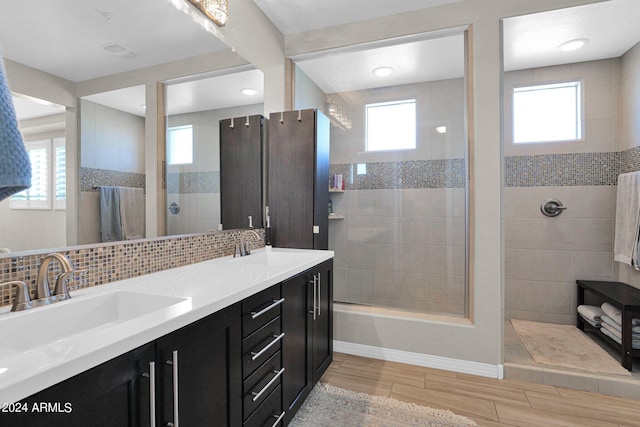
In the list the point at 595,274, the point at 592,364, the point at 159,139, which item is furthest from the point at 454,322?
the point at 159,139

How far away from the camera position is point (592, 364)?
7.27 ft

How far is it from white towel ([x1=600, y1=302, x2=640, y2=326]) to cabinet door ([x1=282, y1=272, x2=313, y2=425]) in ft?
7.16

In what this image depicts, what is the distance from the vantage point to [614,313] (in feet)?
7.79

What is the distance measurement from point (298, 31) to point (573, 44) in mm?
2272

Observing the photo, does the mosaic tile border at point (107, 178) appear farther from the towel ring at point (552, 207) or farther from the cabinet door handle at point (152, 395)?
the towel ring at point (552, 207)

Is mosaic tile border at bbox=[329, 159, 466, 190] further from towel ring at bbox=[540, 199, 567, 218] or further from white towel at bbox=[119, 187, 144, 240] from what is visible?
white towel at bbox=[119, 187, 144, 240]

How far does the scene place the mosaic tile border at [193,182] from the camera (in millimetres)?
1680

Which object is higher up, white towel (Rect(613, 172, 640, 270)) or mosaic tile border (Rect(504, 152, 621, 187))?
mosaic tile border (Rect(504, 152, 621, 187))

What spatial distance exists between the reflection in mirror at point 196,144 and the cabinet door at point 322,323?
72cm

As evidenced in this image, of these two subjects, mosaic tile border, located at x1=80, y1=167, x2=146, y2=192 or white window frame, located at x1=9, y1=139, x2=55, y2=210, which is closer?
white window frame, located at x1=9, y1=139, x2=55, y2=210

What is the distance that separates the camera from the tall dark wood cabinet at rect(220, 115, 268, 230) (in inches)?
83.4

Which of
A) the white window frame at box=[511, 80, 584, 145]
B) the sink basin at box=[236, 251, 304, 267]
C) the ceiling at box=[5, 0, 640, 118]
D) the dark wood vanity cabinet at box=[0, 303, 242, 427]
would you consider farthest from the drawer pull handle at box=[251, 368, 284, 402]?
the white window frame at box=[511, 80, 584, 145]

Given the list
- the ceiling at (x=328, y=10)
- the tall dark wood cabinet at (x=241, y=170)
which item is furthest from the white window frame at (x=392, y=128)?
the tall dark wood cabinet at (x=241, y=170)

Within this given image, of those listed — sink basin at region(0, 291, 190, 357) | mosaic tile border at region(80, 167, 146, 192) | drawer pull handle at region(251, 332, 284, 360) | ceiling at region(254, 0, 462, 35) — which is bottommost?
drawer pull handle at region(251, 332, 284, 360)
